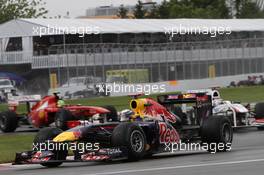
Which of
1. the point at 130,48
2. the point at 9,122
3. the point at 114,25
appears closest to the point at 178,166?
the point at 9,122

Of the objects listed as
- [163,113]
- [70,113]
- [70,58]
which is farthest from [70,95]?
[163,113]

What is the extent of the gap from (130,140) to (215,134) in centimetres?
256

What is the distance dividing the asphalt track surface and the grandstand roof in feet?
120

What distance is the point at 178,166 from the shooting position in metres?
14.9

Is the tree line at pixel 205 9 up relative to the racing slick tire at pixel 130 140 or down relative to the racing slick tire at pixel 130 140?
up

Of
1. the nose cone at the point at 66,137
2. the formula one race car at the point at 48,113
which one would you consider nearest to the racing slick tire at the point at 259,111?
the formula one race car at the point at 48,113

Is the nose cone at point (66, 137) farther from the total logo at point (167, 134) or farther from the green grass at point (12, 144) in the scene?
the green grass at point (12, 144)

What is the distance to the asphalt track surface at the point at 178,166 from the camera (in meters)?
13.8

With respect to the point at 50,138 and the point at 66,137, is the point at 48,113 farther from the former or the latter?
the point at 66,137

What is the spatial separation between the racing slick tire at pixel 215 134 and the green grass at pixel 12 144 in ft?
14.7

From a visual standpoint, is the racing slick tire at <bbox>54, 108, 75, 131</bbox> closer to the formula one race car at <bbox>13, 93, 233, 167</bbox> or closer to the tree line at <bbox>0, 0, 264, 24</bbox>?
the formula one race car at <bbox>13, 93, 233, 167</bbox>

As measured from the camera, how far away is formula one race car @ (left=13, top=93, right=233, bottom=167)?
16219mm

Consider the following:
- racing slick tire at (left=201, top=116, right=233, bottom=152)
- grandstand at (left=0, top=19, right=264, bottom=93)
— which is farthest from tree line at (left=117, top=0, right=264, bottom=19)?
racing slick tire at (left=201, top=116, right=233, bottom=152)

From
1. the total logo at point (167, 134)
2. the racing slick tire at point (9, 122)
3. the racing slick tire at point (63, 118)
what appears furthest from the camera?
the racing slick tire at point (9, 122)
